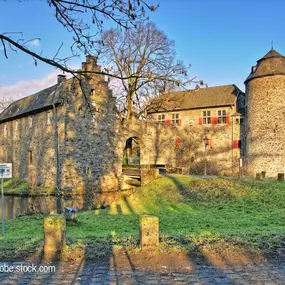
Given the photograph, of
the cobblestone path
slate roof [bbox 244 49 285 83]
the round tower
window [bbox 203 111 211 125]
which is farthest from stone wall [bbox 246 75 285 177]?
the cobblestone path

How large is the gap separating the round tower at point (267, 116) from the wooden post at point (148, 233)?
23852 mm

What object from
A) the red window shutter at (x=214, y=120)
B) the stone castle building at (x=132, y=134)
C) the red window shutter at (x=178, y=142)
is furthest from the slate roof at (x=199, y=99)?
the red window shutter at (x=178, y=142)

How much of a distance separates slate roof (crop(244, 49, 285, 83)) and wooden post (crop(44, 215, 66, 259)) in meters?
26.0

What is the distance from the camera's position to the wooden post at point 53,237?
239 inches

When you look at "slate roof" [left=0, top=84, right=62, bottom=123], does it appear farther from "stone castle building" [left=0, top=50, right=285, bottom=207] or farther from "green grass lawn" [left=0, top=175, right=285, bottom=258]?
"green grass lawn" [left=0, top=175, right=285, bottom=258]

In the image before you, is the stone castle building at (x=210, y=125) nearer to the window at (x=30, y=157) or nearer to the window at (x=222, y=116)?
the window at (x=222, y=116)

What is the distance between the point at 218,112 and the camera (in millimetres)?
34469

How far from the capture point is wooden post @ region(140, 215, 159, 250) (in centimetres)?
618

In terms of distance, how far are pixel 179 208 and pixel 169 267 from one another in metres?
10.2

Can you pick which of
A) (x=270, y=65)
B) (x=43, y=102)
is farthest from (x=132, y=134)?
(x=270, y=65)

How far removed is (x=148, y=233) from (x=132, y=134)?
68.2 ft

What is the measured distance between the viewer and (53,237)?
6086 mm

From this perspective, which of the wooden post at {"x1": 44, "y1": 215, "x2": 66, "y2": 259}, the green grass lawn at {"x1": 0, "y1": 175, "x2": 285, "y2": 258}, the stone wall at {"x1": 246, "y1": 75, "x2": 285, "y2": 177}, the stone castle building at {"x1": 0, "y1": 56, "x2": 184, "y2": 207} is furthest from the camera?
the stone wall at {"x1": 246, "y1": 75, "x2": 285, "y2": 177}

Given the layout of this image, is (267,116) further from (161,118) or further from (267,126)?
A: (161,118)
